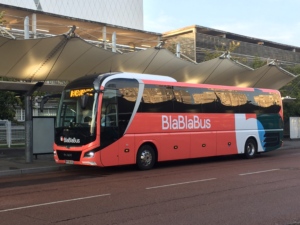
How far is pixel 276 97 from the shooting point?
21.6 m

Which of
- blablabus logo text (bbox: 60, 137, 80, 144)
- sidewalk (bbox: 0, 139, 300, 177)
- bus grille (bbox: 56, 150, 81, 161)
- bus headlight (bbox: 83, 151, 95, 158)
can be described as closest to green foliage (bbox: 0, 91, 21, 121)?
sidewalk (bbox: 0, 139, 300, 177)

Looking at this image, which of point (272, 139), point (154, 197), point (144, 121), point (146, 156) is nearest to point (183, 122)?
point (144, 121)

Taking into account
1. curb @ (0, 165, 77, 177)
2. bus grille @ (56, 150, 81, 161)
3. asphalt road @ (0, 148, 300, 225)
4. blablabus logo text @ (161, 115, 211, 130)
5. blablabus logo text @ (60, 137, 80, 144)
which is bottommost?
asphalt road @ (0, 148, 300, 225)

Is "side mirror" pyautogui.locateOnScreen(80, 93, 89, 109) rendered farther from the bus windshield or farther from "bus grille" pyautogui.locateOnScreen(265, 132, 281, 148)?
"bus grille" pyautogui.locateOnScreen(265, 132, 281, 148)

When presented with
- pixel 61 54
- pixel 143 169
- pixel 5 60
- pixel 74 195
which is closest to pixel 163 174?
pixel 143 169

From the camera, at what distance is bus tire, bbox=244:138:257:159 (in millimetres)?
19766

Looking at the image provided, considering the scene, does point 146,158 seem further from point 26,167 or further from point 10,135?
point 10,135

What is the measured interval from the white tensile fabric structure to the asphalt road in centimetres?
490

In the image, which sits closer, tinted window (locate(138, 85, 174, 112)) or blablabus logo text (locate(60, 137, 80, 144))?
blablabus logo text (locate(60, 137, 80, 144))

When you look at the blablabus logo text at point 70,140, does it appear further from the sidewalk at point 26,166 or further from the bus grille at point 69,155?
the sidewalk at point 26,166

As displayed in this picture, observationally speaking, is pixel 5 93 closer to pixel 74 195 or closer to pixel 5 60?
pixel 5 60

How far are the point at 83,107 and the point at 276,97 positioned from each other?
12092mm

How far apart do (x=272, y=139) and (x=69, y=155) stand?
38.0 ft

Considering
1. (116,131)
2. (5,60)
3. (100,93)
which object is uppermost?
(5,60)
